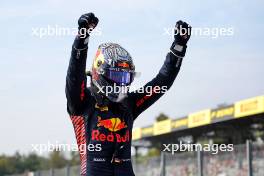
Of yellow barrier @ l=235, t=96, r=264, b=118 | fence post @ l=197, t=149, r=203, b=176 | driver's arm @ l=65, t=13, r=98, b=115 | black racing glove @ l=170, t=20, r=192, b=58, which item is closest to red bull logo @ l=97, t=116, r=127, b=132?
driver's arm @ l=65, t=13, r=98, b=115

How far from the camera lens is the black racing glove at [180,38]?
543 cm

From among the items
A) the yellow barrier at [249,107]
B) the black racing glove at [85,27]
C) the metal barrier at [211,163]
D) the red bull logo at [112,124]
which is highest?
the yellow barrier at [249,107]

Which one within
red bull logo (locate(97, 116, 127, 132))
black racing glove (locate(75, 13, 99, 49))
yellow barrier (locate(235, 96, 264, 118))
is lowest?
red bull logo (locate(97, 116, 127, 132))

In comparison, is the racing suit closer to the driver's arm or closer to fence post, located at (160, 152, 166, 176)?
the driver's arm

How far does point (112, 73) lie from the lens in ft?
16.5

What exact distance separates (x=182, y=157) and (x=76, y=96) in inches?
425

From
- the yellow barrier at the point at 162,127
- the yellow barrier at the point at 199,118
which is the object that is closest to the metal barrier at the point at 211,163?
the yellow barrier at the point at 199,118

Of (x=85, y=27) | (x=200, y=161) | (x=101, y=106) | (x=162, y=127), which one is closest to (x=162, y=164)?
(x=200, y=161)

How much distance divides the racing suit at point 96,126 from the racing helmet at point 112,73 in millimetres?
117

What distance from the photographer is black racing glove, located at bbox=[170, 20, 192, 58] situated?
17.8 feet

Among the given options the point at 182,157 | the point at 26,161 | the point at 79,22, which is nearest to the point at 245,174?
the point at 182,157

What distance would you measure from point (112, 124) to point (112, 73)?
1.28 feet

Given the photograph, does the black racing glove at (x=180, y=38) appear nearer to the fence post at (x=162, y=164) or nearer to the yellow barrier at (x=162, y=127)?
the fence post at (x=162, y=164)

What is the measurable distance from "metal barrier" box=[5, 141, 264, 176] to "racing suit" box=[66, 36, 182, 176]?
8840 millimetres
